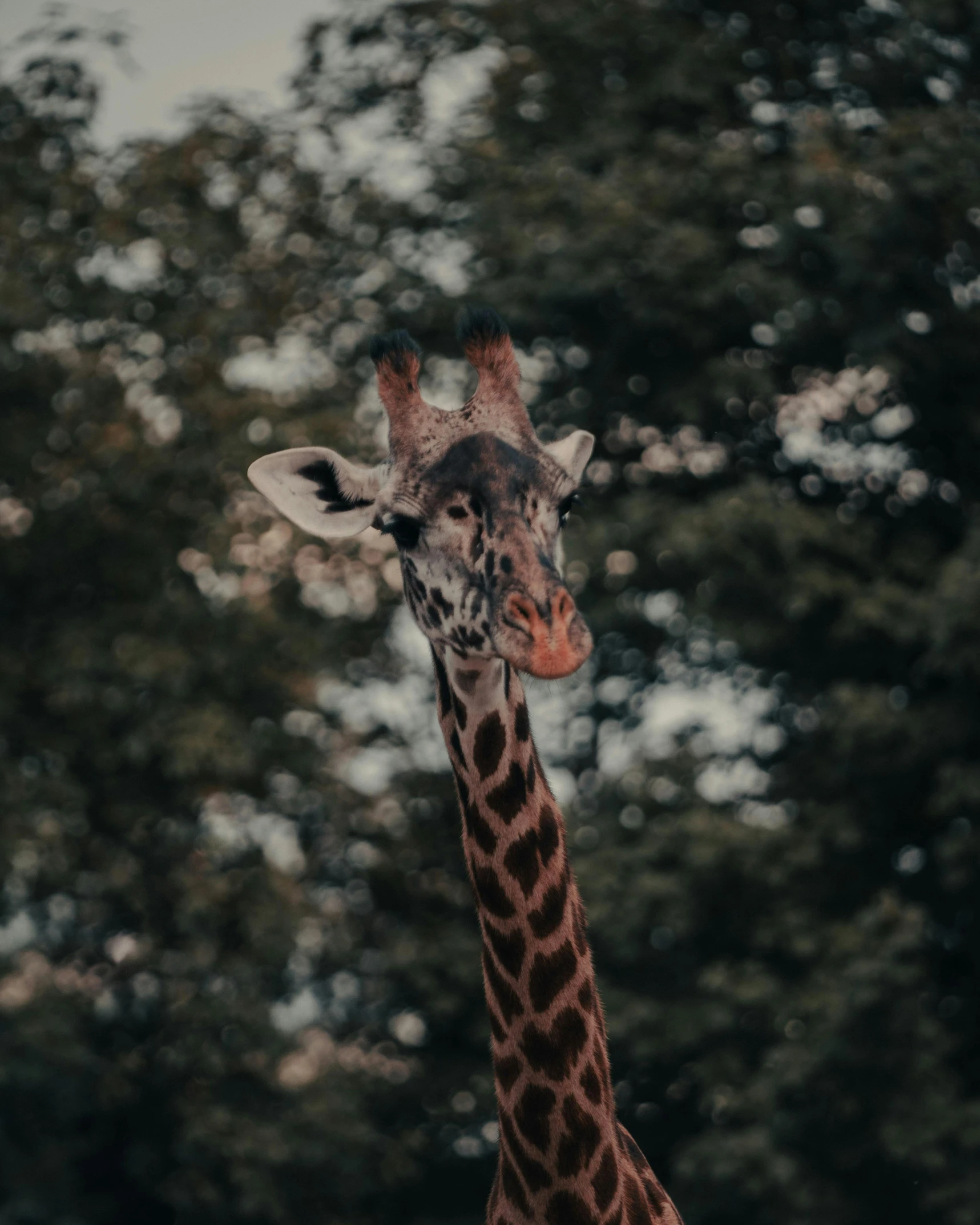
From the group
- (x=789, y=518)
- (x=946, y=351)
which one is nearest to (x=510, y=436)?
(x=789, y=518)

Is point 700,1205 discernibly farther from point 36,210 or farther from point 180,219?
point 36,210

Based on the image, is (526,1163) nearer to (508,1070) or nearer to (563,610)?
(508,1070)

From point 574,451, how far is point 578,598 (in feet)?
26.8

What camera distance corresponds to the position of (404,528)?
354 cm

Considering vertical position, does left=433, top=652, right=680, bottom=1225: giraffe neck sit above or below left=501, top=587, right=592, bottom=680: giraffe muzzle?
below

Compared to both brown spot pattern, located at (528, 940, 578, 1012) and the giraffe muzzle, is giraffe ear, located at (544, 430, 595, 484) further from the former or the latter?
brown spot pattern, located at (528, 940, 578, 1012)

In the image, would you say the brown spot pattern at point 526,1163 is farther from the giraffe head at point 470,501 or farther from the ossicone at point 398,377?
the ossicone at point 398,377

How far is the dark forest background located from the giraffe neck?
21.9 feet

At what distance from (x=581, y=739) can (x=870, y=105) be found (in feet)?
19.0

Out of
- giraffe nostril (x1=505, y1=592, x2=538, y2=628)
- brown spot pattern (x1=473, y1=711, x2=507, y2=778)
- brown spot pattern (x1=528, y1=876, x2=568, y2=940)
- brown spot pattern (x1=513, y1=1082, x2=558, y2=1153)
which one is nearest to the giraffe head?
giraffe nostril (x1=505, y1=592, x2=538, y2=628)

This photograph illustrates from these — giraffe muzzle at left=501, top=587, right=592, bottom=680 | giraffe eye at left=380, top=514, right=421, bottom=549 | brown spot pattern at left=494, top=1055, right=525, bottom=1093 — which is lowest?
brown spot pattern at left=494, top=1055, right=525, bottom=1093

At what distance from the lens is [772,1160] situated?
10203 mm

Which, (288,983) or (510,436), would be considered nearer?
(510,436)

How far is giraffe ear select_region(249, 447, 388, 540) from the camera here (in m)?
3.79
